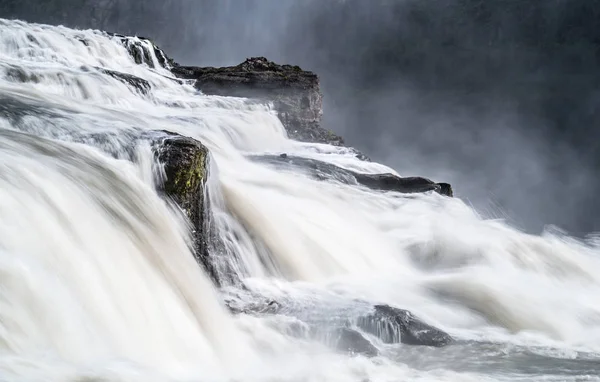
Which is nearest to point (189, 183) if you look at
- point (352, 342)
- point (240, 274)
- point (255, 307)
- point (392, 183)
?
point (240, 274)

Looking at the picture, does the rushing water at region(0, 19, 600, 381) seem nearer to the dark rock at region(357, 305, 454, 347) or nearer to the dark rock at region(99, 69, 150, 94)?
the dark rock at region(357, 305, 454, 347)

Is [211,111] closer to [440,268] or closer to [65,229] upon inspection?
[440,268]

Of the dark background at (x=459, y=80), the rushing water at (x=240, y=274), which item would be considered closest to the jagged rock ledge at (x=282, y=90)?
the rushing water at (x=240, y=274)

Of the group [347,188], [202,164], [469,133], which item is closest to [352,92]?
[469,133]

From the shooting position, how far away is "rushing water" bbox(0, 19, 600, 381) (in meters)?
3.58

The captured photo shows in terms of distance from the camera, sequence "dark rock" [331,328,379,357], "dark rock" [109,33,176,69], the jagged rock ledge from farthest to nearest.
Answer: "dark rock" [109,33,176,69], the jagged rock ledge, "dark rock" [331,328,379,357]

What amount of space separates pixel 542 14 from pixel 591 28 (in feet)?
17.1

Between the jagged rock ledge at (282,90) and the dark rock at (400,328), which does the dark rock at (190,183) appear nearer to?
the dark rock at (400,328)

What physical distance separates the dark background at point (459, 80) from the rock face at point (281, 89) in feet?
61.6

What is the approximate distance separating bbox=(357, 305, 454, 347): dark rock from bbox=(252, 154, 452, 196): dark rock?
5401mm

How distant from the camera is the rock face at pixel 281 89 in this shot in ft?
55.5

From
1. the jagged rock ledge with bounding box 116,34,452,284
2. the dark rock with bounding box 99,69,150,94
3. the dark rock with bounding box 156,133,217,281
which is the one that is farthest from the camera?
the dark rock with bounding box 99,69,150,94

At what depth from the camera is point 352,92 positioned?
55.7 m

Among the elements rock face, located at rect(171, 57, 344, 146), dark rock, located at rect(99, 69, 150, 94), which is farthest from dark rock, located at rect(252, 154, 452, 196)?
rock face, located at rect(171, 57, 344, 146)
